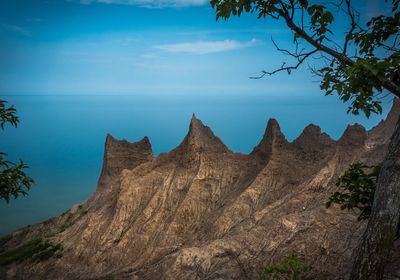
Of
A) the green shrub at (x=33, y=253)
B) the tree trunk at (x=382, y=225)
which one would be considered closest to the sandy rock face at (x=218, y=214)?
the green shrub at (x=33, y=253)

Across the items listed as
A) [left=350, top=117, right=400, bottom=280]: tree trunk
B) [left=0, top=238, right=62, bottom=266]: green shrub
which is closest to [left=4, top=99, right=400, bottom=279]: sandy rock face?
[left=0, top=238, right=62, bottom=266]: green shrub

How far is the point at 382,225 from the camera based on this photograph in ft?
25.8

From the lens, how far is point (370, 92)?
7.30m

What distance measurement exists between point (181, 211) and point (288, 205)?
12735 mm

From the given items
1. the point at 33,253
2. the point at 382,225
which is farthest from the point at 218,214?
the point at 382,225

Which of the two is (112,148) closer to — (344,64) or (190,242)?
(190,242)

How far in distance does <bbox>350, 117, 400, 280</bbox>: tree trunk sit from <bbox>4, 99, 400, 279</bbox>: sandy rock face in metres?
16.1

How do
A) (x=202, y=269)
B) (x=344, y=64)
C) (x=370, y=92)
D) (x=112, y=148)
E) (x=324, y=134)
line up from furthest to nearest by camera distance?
(x=112, y=148) < (x=324, y=134) < (x=202, y=269) < (x=344, y=64) < (x=370, y=92)

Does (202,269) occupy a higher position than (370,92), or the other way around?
(370,92)

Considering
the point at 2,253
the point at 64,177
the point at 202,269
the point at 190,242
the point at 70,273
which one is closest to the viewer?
the point at 202,269

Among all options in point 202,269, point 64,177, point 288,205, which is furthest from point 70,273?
point 64,177

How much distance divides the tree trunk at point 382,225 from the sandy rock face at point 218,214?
16072 mm

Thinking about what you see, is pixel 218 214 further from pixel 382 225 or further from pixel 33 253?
pixel 382 225

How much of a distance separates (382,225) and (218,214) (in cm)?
3085
